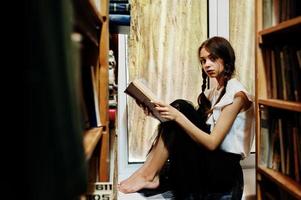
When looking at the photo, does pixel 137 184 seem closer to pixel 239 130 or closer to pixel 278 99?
pixel 239 130

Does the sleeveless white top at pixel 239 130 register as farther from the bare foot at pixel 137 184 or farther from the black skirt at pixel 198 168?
the bare foot at pixel 137 184

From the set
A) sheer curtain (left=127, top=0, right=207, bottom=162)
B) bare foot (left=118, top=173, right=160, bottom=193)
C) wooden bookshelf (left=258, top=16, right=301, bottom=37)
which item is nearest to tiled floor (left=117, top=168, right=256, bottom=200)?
bare foot (left=118, top=173, right=160, bottom=193)

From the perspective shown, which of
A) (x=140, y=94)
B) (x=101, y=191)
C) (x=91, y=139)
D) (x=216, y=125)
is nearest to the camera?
(x=91, y=139)

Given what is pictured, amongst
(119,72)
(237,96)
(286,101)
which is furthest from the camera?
(119,72)

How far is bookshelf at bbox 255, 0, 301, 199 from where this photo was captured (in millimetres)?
1377

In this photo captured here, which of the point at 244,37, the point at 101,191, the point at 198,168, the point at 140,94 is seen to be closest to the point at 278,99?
the point at 198,168

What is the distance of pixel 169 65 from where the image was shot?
208cm

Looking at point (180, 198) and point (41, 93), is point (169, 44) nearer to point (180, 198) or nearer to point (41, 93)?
point (180, 198)

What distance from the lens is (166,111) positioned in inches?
63.2

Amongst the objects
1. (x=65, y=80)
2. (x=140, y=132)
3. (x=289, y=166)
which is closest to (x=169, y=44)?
(x=140, y=132)

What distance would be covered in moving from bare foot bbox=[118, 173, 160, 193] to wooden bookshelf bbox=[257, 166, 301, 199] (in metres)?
0.49

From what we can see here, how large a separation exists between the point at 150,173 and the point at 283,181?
2.03 feet

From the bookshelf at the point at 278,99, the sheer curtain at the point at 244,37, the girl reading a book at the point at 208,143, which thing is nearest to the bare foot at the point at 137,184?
the girl reading a book at the point at 208,143

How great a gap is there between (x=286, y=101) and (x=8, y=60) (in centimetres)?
127
